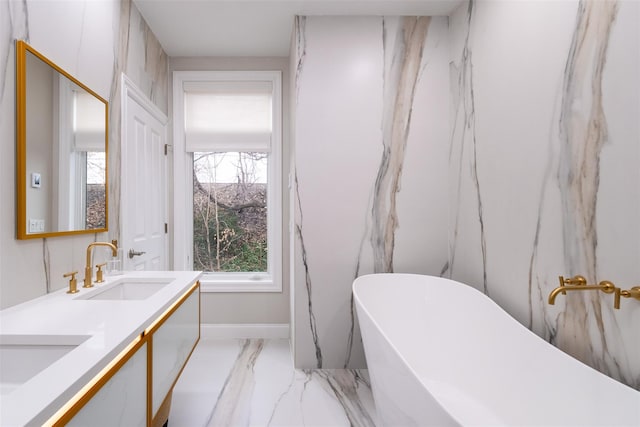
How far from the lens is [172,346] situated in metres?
1.30

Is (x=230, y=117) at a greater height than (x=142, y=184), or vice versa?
(x=230, y=117)

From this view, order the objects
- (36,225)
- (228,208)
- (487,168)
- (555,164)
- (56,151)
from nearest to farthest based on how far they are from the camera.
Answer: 1. (36,225)
2. (56,151)
3. (555,164)
4. (487,168)
5. (228,208)

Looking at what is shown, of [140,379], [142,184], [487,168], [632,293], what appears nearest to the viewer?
[140,379]

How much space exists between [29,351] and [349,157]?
1.93m

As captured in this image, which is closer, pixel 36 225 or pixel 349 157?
pixel 36 225

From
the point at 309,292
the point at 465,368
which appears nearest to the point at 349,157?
the point at 309,292

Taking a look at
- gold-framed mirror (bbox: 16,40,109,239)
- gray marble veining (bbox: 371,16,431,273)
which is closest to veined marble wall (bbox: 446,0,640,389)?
gray marble veining (bbox: 371,16,431,273)

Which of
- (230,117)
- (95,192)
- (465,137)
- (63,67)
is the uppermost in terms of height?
(230,117)

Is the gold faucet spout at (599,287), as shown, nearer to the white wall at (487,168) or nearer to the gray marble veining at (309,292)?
the white wall at (487,168)

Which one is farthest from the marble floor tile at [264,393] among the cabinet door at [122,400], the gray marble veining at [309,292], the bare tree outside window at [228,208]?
the cabinet door at [122,400]

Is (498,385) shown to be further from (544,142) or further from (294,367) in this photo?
(294,367)

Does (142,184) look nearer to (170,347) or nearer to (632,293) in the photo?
(170,347)

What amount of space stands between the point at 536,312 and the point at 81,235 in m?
2.23

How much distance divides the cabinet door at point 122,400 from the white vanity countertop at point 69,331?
0.06 meters
